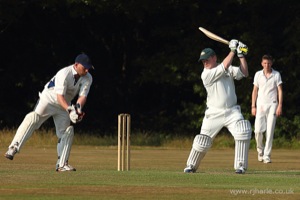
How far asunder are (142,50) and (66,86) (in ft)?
46.6

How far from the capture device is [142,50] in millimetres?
26625

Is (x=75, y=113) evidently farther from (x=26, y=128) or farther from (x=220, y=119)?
A: (x=220, y=119)

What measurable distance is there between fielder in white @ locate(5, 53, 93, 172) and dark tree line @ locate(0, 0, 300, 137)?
37.4 feet

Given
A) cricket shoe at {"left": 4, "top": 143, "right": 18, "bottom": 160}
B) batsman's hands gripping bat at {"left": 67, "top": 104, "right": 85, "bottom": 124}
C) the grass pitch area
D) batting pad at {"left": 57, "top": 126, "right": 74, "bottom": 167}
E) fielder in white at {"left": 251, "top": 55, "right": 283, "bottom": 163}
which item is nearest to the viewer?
the grass pitch area

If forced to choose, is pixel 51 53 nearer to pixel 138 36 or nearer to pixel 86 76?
pixel 138 36

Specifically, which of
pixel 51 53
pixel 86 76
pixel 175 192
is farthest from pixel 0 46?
pixel 175 192

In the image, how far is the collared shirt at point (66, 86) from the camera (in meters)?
12.4

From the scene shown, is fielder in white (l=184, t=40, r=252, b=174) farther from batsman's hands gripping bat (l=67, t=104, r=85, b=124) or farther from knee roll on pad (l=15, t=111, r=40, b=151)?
knee roll on pad (l=15, t=111, r=40, b=151)

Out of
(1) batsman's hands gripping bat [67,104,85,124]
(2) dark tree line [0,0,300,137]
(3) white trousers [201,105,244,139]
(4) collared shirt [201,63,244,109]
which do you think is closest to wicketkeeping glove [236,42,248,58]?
(4) collared shirt [201,63,244,109]

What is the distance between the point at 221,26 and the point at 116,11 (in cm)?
→ 239

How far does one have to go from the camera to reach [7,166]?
46.6 feet

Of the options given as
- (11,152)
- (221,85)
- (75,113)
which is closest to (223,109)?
(221,85)

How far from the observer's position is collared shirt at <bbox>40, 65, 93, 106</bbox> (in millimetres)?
12422

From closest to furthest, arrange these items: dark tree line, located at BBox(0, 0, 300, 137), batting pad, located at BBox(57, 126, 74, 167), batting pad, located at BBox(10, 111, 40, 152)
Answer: batting pad, located at BBox(57, 126, 74, 167), batting pad, located at BBox(10, 111, 40, 152), dark tree line, located at BBox(0, 0, 300, 137)
